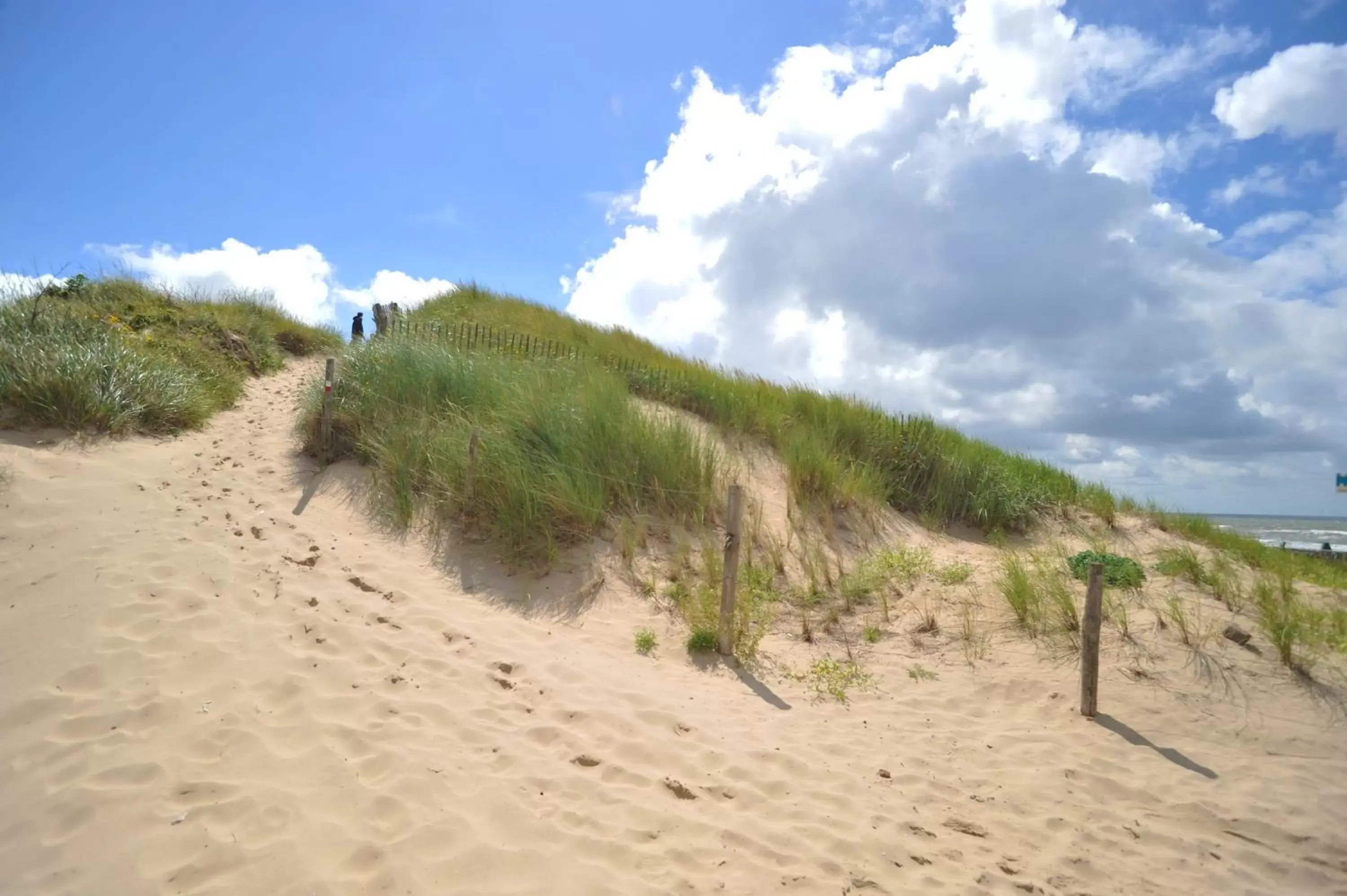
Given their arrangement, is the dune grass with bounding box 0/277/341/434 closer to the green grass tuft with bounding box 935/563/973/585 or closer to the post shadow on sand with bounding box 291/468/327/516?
the post shadow on sand with bounding box 291/468/327/516

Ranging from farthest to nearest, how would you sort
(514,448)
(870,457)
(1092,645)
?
(870,457) < (514,448) < (1092,645)

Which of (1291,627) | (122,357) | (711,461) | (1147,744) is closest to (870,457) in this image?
(711,461)

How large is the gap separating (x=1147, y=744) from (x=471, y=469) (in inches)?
267

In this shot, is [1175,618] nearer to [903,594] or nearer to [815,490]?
[903,594]

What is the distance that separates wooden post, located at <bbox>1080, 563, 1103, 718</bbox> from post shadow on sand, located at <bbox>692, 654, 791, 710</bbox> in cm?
226

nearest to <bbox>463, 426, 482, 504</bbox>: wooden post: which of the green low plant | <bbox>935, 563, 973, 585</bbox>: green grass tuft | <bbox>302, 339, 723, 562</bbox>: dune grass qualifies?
<bbox>302, 339, 723, 562</bbox>: dune grass

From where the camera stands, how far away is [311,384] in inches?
442

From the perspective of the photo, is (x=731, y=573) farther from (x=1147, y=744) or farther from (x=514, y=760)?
(x=1147, y=744)

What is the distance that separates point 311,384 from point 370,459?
2.37 metres

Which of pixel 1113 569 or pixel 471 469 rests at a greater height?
pixel 471 469

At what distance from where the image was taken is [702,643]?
6621 mm

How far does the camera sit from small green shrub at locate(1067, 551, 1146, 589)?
24.9 ft

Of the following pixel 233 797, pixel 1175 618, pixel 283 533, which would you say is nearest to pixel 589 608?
pixel 283 533

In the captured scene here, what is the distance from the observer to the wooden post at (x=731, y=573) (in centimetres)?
644
